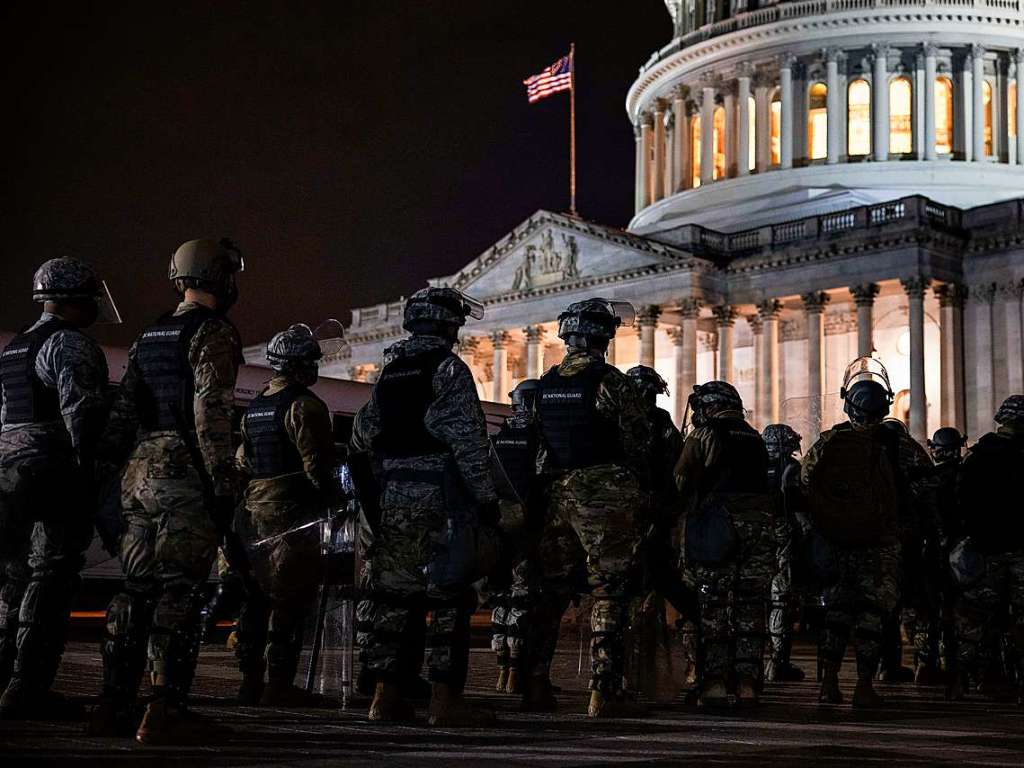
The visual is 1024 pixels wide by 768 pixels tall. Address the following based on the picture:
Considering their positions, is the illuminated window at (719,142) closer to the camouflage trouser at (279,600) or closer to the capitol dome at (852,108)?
the capitol dome at (852,108)

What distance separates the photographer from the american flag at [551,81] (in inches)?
2366

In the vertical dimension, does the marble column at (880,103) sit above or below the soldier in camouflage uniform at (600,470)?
above

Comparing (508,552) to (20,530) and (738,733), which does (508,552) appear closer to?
(738,733)

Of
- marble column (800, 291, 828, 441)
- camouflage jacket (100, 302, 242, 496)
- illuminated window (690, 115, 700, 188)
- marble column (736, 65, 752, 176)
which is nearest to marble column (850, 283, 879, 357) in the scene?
marble column (800, 291, 828, 441)

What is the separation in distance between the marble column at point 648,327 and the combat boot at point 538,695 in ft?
135

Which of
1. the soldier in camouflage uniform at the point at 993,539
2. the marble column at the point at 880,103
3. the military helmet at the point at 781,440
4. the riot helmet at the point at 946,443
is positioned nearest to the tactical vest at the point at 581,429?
the soldier in camouflage uniform at the point at 993,539

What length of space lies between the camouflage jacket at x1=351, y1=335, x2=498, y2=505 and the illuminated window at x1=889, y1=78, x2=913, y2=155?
5432 cm

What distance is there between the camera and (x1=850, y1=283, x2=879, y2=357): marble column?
1841 inches

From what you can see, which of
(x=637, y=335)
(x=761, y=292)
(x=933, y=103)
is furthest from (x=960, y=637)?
(x=933, y=103)

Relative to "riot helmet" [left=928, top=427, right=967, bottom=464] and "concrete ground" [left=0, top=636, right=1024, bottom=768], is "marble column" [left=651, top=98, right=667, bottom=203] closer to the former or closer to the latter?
"riot helmet" [left=928, top=427, right=967, bottom=464]

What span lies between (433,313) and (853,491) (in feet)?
12.2

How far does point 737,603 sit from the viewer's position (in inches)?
433

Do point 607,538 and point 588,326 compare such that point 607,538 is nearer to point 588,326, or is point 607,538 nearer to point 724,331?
point 588,326

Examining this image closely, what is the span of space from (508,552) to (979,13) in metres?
Answer: 58.4
